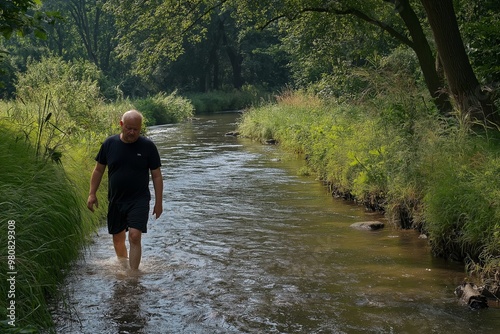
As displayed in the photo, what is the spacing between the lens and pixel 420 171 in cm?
1123

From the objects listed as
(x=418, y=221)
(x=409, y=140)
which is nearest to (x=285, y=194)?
(x=409, y=140)

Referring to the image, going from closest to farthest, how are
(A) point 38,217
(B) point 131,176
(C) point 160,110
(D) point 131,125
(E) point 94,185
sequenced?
(A) point 38,217, (D) point 131,125, (B) point 131,176, (E) point 94,185, (C) point 160,110

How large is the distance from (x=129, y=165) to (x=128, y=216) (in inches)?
23.8

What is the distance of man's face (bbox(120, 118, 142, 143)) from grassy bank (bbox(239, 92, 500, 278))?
410 centimetres

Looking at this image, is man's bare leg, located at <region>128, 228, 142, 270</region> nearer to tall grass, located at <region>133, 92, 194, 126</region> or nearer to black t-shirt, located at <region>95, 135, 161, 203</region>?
black t-shirt, located at <region>95, 135, 161, 203</region>

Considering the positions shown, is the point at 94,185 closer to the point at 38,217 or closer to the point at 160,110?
the point at 38,217

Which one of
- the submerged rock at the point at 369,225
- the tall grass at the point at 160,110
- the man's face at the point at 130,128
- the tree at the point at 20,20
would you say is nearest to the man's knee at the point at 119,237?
the man's face at the point at 130,128

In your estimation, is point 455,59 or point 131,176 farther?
point 455,59

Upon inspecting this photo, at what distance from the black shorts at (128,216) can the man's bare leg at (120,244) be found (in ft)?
0.38

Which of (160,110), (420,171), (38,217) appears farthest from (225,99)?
(38,217)

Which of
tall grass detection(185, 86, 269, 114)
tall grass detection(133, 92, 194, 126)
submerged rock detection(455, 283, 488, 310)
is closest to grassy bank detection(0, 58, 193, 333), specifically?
submerged rock detection(455, 283, 488, 310)

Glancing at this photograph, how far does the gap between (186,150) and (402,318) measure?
1864 cm

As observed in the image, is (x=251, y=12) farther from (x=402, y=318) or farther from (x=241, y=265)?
(x=402, y=318)

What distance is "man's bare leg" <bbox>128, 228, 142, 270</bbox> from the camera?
834 centimetres
